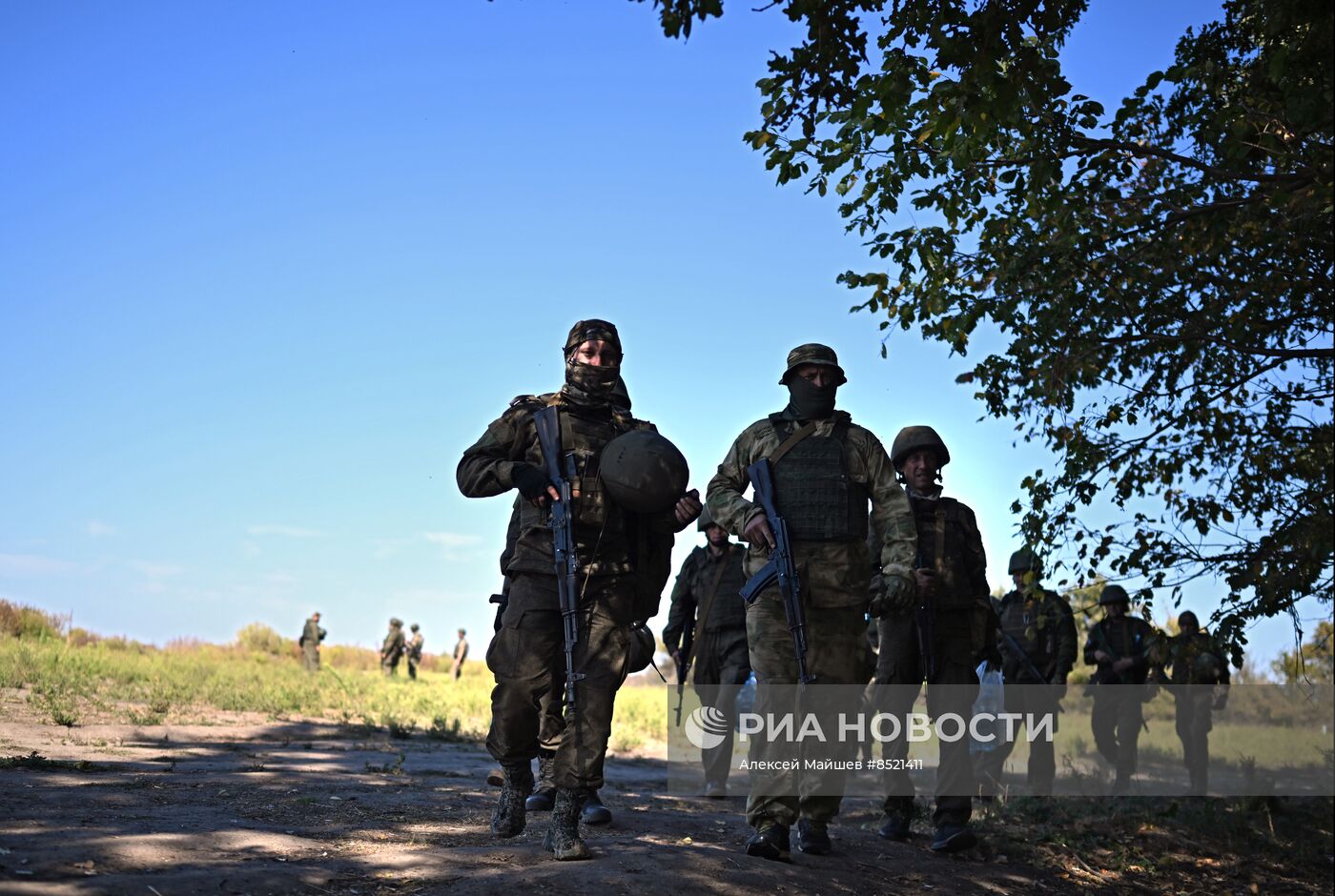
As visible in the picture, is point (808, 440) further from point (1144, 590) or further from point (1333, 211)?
point (1333, 211)

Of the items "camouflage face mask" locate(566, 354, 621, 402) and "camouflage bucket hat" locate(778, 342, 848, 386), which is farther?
"camouflage bucket hat" locate(778, 342, 848, 386)

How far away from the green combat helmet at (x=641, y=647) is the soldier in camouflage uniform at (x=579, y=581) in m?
0.37

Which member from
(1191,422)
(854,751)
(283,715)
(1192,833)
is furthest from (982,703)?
(283,715)

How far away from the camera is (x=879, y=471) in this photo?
680cm

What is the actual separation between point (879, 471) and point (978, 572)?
5.09 feet

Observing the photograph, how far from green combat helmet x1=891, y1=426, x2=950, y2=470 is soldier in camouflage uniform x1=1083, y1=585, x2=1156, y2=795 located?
520cm

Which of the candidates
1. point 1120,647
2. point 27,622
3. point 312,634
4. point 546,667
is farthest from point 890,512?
point 312,634

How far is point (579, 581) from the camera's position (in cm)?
562

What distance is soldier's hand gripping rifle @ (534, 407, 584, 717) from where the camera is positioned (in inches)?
219

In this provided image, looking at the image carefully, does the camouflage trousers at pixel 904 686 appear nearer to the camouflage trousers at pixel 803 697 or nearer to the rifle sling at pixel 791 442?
the camouflage trousers at pixel 803 697

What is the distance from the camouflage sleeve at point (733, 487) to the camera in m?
6.71

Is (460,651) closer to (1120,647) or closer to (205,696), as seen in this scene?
(205,696)

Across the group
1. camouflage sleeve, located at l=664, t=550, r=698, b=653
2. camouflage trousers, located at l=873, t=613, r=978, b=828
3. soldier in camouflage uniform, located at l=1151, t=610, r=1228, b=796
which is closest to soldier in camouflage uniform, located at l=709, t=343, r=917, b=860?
camouflage trousers, located at l=873, t=613, r=978, b=828

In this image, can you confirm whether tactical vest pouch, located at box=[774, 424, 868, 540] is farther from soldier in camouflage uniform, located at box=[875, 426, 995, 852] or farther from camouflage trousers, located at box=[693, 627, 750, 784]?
camouflage trousers, located at box=[693, 627, 750, 784]
